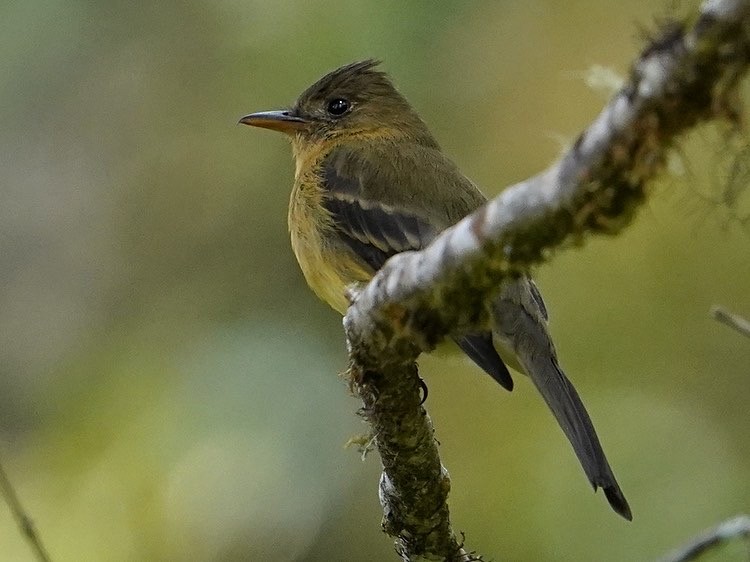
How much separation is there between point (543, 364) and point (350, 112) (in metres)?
1.84

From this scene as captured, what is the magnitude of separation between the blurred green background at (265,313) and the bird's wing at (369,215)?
1.26 m

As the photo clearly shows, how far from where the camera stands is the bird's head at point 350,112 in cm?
528

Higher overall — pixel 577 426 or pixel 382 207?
pixel 382 207

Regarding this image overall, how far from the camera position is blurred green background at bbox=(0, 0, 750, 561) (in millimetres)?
5703

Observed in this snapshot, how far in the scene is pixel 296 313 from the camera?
6262mm

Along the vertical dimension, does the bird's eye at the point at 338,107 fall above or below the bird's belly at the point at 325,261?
above

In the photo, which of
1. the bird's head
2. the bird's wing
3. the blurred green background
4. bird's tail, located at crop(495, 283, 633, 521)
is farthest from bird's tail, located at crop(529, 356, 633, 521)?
the bird's head

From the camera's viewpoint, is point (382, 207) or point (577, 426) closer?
point (577, 426)

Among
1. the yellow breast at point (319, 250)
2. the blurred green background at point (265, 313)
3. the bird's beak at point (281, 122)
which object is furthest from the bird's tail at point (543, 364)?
the bird's beak at point (281, 122)

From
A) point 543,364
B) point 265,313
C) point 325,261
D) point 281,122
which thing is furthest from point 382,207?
point 265,313

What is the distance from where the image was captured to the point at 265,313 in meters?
6.30

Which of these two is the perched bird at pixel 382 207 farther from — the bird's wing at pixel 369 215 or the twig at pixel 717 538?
the twig at pixel 717 538

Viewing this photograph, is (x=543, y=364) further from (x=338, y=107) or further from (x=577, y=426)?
(x=338, y=107)

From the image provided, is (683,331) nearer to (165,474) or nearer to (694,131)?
(165,474)
